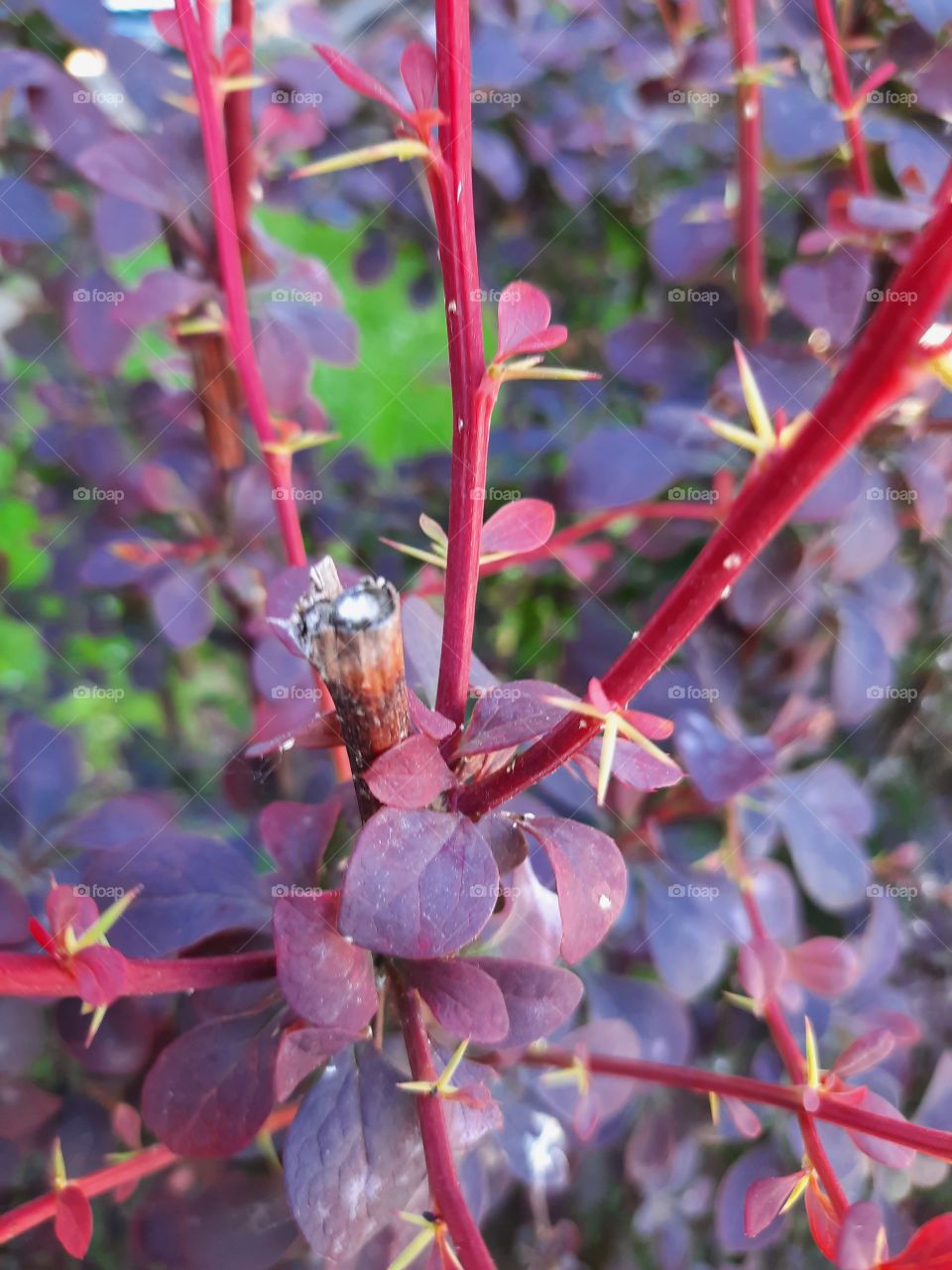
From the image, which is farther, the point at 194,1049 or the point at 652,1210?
the point at 652,1210

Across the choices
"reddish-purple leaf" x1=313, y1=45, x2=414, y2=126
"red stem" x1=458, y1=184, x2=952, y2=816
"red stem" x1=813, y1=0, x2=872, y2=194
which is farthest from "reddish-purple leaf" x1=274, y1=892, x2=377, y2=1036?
"red stem" x1=813, y1=0, x2=872, y2=194

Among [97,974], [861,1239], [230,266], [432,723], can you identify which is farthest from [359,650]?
[230,266]

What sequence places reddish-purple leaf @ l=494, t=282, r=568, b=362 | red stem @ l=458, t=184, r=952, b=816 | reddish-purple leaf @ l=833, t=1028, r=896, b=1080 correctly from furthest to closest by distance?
reddish-purple leaf @ l=833, t=1028, r=896, b=1080
reddish-purple leaf @ l=494, t=282, r=568, b=362
red stem @ l=458, t=184, r=952, b=816

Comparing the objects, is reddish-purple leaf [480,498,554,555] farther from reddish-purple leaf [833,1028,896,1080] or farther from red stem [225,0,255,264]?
red stem [225,0,255,264]

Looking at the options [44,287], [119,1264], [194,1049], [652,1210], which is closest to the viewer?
[194,1049]

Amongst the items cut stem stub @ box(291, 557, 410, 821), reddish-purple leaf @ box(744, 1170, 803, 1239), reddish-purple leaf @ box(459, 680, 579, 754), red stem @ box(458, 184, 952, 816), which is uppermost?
red stem @ box(458, 184, 952, 816)

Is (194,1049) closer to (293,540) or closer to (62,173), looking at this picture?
(293,540)

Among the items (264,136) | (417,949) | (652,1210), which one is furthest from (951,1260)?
(264,136)
